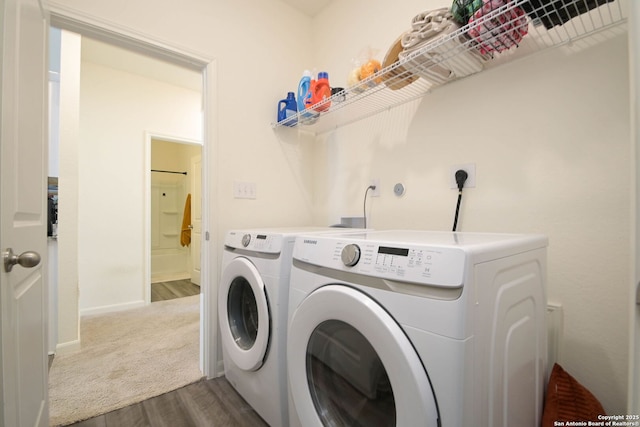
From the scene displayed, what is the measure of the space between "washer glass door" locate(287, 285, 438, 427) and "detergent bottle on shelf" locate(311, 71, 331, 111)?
1.21 metres

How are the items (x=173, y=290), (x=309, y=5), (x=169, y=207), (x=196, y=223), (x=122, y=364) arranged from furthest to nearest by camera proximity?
1. (x=169, y=207)
2. (x=196, y=223)
3. (x=173, y=290)
4. (x=309, y=5)
5. (x=122, y=364)

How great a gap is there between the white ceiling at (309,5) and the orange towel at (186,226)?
320 cm

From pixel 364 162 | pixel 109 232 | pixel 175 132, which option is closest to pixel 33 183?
pixel 364 162

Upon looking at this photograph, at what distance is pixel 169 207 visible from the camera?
→ 4.98 metres

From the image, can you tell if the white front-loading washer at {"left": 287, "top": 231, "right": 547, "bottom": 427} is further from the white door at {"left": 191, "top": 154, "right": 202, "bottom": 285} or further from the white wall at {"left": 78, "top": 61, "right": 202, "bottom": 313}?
the white door at {"left": 191, "top": 154, "right": 202, "bottom": 285}

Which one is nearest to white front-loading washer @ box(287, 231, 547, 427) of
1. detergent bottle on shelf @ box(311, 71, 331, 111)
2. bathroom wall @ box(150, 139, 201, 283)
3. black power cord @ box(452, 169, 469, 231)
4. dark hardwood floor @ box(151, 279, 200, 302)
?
black power cord @ box(452, 169, 469, 231)

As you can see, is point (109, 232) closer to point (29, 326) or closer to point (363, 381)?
point (29, 326)

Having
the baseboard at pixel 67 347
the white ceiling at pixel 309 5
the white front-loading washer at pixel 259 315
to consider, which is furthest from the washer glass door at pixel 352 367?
the white ceiling at pixel 309 5

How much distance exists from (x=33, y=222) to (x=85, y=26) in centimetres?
108

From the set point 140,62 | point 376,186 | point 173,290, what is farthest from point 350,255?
point 173,290

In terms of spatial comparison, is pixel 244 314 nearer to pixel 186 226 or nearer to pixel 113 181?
pixel 113 181

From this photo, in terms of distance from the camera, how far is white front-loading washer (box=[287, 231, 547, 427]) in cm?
60

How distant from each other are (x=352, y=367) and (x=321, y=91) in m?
1.47

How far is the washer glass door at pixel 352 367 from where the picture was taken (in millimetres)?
629
